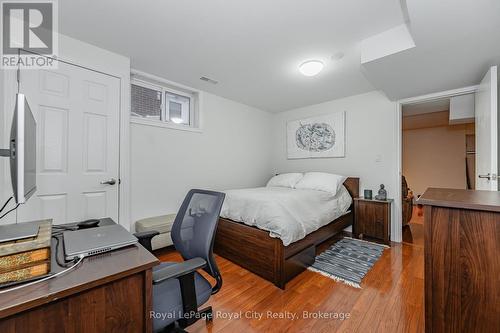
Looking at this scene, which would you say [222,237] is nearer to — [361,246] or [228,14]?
[361,246]

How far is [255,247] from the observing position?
82.4 inches

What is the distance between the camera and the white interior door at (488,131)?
1.80m

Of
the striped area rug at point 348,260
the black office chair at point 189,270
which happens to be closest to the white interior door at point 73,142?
the black office chair at point 189,270

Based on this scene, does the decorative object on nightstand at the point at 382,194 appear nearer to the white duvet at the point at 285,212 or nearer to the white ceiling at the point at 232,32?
the white duvet at the point at 285,212

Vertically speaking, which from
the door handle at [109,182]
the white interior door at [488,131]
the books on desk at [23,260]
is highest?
the white interior door at [488,131]

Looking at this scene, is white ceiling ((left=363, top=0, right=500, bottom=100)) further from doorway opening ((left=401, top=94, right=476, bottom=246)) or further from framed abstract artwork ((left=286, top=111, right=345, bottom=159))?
doorway opening ((left=401, top=94, right=476, bottom=246))

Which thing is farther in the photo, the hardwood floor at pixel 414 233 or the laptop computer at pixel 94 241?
the hardwood floor at pixel 414 233

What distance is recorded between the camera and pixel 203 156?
3.28 metres

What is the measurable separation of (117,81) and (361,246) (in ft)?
12.0

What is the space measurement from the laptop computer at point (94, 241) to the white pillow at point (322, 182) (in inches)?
103

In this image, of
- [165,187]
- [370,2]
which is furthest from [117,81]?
[370,2]

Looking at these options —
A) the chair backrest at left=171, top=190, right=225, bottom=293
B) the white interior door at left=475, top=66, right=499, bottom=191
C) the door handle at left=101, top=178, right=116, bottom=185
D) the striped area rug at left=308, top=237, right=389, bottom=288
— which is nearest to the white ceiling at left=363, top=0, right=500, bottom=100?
the white interior door at left=475, top=66, right=499, bottom=191
